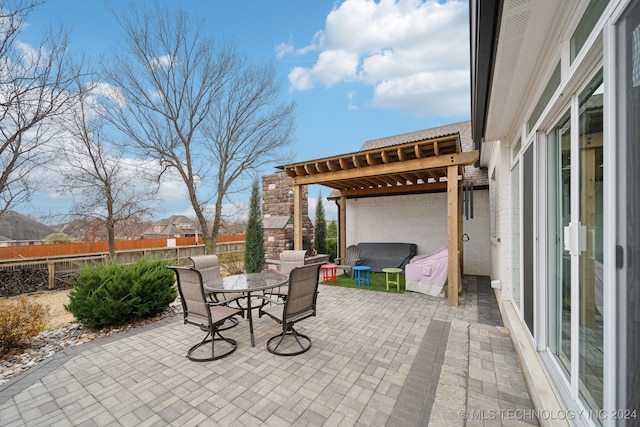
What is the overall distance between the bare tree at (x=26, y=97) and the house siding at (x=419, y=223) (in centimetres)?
834

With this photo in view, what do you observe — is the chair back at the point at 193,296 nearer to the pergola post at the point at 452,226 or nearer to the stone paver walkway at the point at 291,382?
the stone paver walkway at the point at 291,382

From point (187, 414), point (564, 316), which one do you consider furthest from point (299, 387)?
point (564, 316)

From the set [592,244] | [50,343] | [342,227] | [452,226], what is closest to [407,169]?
[452,226]

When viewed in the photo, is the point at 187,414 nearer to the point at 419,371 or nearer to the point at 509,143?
the point at 419,371

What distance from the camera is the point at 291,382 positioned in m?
2.61

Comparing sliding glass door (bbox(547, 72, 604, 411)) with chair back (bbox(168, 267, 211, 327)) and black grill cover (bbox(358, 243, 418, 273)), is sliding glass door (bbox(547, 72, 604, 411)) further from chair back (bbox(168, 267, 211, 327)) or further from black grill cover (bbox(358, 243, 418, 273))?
black grill cover (bbox(358, 243, 418, 273))

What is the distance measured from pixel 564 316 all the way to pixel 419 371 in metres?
1.45

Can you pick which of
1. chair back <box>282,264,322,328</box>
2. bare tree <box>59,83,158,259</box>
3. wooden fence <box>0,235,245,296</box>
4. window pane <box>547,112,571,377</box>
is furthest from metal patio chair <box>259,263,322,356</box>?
bare tree <box>59,83,158,259</box>

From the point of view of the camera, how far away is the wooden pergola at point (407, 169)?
205 inches

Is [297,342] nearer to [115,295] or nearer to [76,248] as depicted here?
[115,295]

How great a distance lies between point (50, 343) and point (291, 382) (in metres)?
3.74

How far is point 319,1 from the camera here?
7.61 m

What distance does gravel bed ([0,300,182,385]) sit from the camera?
306 centimetres

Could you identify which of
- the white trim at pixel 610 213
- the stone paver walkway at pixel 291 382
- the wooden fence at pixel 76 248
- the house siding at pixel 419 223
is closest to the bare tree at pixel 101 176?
the wooden fence at pixel 76 248
